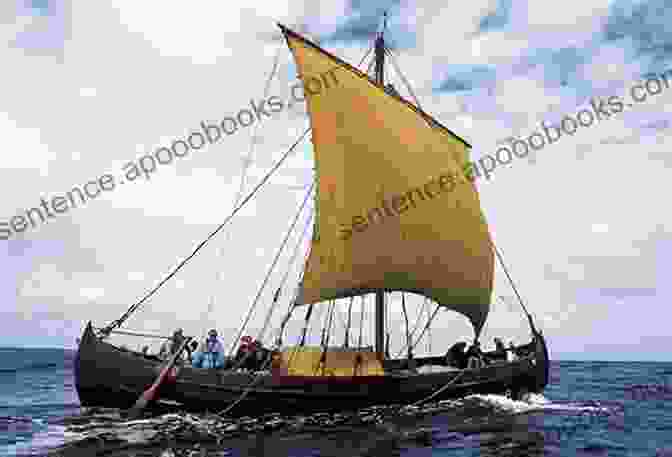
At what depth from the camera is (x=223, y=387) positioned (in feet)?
65.5

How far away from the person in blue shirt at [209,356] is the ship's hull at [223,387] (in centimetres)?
60

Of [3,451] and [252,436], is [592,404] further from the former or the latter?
[3,451]

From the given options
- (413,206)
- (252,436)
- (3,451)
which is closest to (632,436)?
(413,206)

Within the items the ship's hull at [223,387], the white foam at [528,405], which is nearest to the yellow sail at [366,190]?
the ship's hull at [223,387]

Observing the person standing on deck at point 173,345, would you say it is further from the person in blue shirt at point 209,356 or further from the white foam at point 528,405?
the white foam at point 528,405

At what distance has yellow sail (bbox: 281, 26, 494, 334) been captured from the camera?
22703mm

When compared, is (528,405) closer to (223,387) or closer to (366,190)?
(366,190)

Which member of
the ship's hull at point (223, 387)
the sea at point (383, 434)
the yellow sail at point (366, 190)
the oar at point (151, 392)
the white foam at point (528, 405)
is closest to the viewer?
the sea at point (383, 434)

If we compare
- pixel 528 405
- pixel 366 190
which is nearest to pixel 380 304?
pixel 366 190

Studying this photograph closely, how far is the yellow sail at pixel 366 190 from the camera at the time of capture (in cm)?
2270

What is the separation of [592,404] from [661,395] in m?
9.88

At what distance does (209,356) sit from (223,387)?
1.29 m

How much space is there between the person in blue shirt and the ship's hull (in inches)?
23.7

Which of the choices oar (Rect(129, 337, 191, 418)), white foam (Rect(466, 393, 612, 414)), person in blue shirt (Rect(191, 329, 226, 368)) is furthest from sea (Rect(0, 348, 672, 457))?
person in blue shirt (Rect(191, 329, 226, 368))
